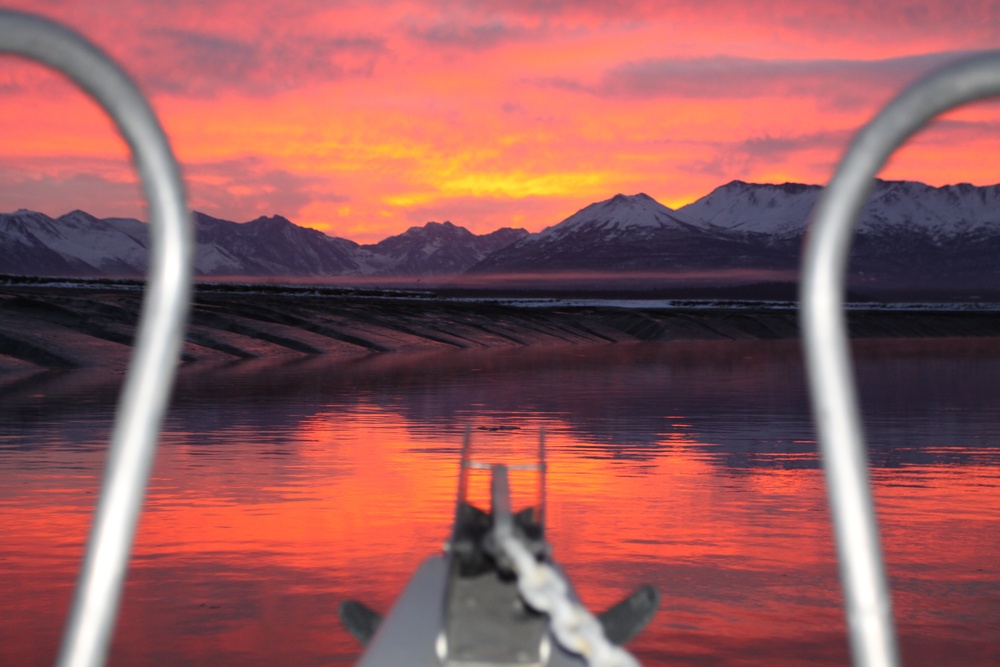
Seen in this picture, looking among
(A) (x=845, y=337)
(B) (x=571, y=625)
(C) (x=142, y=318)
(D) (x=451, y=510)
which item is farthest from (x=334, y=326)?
(A) (x=845, y=337)

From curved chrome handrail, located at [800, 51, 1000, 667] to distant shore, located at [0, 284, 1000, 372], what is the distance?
113ft

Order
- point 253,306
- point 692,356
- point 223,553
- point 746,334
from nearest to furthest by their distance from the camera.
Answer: point 223,553, point 692,356, point 253,306, point 746,334

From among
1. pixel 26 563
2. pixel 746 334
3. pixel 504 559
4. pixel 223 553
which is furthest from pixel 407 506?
pixel 746 334

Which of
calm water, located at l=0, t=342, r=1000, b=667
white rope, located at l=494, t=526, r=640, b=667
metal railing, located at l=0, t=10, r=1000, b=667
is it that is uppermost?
metal railing, located at l=0, t=10, r=1000, b=667

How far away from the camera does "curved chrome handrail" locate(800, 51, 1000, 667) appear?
105 inches

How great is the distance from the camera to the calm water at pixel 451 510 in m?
7.82

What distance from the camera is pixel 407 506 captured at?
12.3m

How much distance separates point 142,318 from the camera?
2.68 metres

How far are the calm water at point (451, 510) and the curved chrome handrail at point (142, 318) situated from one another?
4707 mm

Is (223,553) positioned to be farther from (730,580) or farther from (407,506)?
(730,580)

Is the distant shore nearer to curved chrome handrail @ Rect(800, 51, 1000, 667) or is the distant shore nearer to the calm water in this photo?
the calm water

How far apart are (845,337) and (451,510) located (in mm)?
9779

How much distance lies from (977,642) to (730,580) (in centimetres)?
186

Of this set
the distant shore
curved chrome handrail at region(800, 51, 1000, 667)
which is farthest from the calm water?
the distant shore
